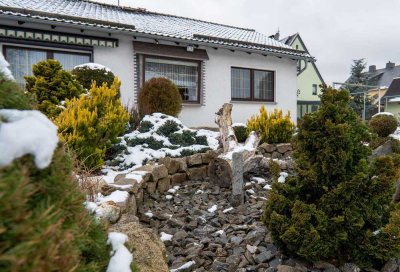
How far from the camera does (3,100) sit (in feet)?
2.62

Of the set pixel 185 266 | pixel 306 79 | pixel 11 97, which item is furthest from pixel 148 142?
pixel 306 79

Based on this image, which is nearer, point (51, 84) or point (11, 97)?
point (11, 97)

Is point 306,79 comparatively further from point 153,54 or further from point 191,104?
point 153,54

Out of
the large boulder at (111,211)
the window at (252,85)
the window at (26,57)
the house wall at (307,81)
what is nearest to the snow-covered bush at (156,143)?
the large boulder at (111,211)

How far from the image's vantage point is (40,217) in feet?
2.16

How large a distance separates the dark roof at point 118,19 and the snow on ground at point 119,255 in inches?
313

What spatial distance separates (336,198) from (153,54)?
8086 mm

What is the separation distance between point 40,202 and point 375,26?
34.1m

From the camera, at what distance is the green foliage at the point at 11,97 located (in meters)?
0.81

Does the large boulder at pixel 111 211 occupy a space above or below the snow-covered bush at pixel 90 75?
below

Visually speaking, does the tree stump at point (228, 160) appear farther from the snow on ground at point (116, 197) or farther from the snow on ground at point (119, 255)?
the snow on ground at point (119, 255)

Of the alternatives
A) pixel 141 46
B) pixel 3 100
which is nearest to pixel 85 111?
pixel 3 100

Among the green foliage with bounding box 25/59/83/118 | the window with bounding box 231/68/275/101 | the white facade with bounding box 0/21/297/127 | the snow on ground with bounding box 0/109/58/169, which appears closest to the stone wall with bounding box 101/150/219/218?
the green foliage with bounding box 25/59/83/118

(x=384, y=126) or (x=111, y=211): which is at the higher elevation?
(x=384, y=126)
